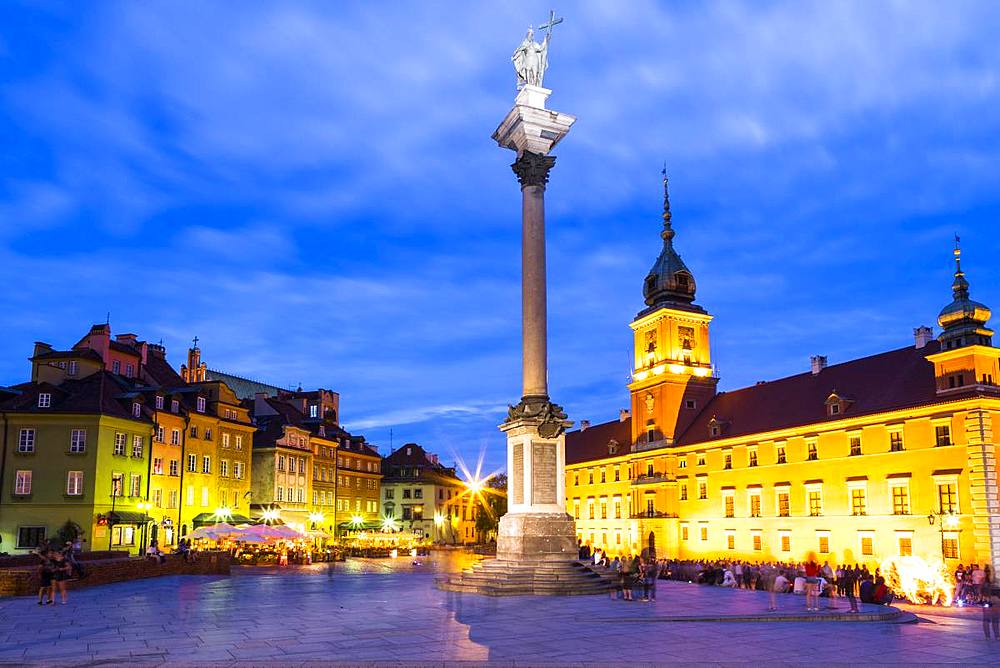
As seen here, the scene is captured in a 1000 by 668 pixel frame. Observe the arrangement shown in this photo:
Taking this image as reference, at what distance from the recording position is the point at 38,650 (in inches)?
599

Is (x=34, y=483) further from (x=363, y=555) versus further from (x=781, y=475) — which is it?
(x=781, y=475)

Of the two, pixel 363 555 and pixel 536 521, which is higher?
pixel 536 521

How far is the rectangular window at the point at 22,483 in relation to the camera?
49281mm

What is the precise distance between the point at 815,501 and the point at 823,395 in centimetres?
850

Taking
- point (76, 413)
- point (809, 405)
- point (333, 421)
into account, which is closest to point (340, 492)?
point (333, 421)

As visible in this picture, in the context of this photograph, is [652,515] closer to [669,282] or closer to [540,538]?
[669,282]

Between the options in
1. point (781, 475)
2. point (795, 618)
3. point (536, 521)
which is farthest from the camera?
point (781, 475)

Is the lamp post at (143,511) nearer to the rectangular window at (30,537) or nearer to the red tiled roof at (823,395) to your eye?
the rectangular window at (30,537)

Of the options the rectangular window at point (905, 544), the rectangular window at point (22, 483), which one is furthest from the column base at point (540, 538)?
the rectangular window at point (22, 483)

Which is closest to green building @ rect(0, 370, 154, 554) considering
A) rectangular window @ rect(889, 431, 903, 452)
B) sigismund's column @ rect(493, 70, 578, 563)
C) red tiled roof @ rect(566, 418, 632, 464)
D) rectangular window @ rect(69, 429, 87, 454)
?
rectangular window @ rect(69, 429, 87, 454)

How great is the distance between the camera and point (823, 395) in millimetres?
64438

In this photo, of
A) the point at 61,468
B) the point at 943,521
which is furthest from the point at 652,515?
the point at 61,468

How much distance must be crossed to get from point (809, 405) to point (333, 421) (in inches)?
2112

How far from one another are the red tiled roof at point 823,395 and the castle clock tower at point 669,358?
73.6 inches
